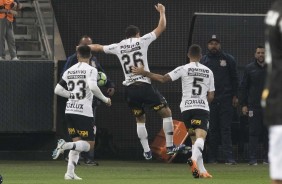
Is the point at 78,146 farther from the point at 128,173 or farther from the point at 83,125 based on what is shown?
the point at 128,173

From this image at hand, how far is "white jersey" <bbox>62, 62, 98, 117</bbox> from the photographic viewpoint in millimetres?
14305

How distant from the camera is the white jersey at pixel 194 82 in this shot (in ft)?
48.5

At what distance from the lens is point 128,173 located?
1592 cm

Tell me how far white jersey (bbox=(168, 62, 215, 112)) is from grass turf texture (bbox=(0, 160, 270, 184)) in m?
1.16

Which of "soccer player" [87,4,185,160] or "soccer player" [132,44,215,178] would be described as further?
"soccer player" [87,4,185,160]

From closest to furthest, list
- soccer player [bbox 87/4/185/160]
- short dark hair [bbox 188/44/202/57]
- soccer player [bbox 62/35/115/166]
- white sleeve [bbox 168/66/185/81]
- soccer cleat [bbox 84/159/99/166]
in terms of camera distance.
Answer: short dark hair [bbox 188/44/202/57] → white sleeve [bbox 168/66/185/81] → soccer player [bbox 87/4/185/160] → soccer player [bbox 62/35/115/166] → soccer cleat [bbox 84/159/99/166]

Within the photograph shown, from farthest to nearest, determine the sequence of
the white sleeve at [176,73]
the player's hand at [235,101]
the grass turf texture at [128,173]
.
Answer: the player's hand at [235,101], the white sleeve at [176,73], the grass turf texture at [128,173]

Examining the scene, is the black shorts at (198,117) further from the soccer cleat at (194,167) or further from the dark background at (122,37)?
the dark background at (122,37)

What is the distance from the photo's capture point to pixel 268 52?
19.0 ft

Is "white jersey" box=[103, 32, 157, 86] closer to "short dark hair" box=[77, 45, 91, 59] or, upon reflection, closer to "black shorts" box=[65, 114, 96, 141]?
"short dark hair" box=[77, 45, 91, 59]

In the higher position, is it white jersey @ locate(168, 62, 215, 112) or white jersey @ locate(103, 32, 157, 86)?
white jersey @ locate(103, 32, 157, 86)

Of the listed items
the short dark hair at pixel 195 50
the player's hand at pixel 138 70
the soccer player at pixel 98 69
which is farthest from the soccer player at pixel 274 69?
the soccer player at pixel 98 69

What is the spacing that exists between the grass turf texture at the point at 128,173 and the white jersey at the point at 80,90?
1.05 meters

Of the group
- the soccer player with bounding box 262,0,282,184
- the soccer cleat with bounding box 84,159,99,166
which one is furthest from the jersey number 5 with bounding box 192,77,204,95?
the soccer player with bounding box 262,0,282,184
